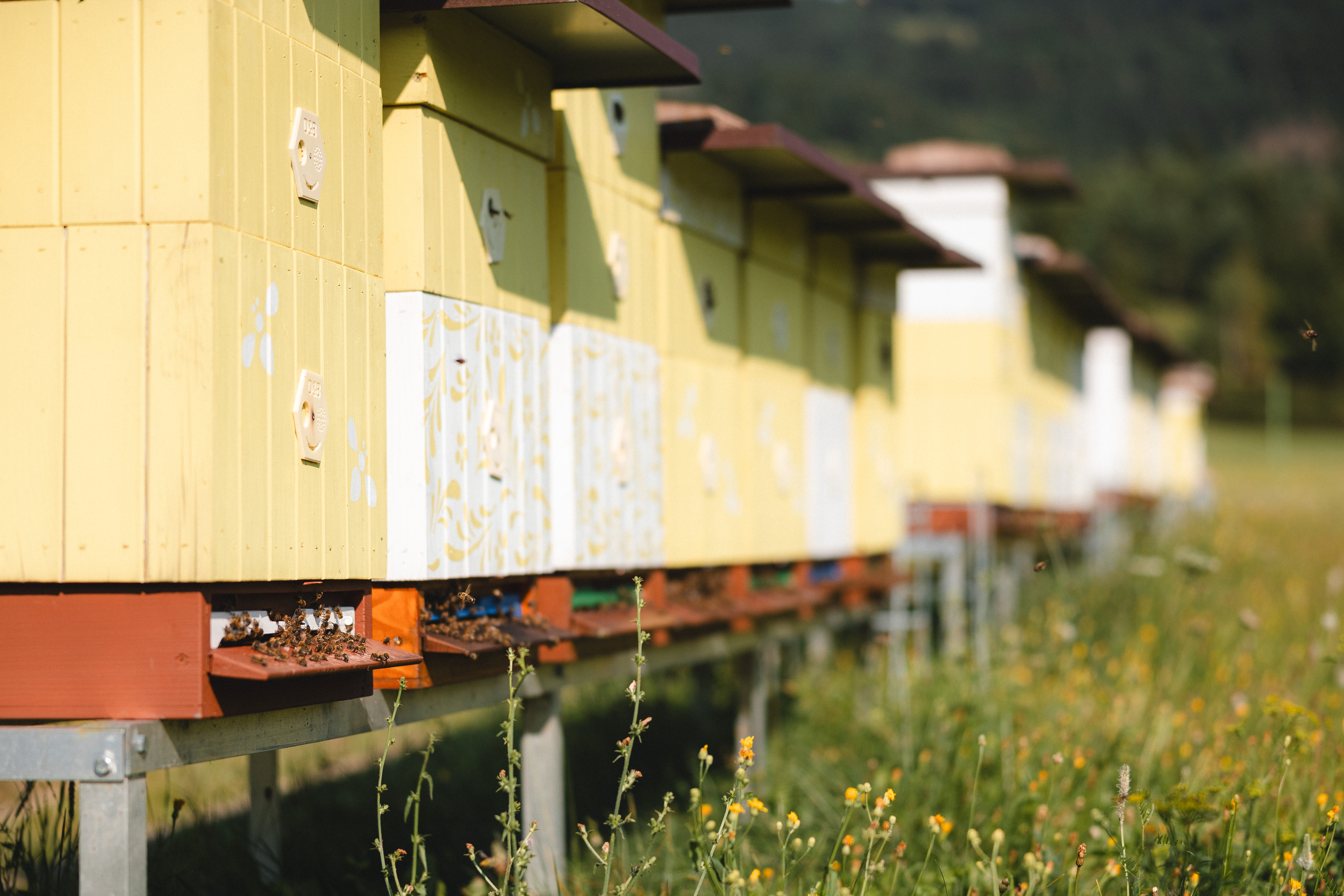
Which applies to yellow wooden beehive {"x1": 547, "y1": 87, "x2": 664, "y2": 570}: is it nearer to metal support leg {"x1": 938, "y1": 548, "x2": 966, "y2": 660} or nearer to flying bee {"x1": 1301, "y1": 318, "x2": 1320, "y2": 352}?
flying bee {"x1": 1301, "y1": 318, "x2": 1320, "y2": 352}

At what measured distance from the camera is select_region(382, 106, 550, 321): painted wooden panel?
20.2 ft

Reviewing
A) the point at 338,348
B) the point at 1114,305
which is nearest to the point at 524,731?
the point at 338,348

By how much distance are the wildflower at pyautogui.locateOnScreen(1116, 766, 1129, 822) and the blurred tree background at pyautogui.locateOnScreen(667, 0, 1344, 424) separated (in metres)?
49.7

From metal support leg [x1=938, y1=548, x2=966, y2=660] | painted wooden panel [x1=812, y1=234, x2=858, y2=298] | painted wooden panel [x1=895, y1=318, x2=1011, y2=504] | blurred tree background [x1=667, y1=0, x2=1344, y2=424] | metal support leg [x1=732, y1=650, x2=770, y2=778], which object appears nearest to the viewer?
metal support leg [x1=732, y1=650, x2=770, y2=778]

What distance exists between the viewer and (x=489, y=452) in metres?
6.70

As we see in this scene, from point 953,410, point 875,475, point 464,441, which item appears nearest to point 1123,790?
point 464,441

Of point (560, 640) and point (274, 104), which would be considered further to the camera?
point (560, 640)

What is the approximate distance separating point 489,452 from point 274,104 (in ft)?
6.27

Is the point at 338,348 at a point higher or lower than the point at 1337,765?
higher

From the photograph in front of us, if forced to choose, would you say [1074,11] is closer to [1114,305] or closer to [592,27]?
[1114,305]

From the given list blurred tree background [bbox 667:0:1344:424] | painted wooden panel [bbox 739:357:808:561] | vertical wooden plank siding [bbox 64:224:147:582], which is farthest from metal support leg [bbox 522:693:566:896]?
blurred tree background [bbox 667:0:1344:424]

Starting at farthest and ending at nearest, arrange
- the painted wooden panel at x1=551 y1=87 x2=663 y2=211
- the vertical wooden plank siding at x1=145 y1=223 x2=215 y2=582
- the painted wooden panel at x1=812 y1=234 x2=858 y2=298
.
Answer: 1. the painted wooden panel at x1=812 y1=234 x2=858 y2=298
2. the painted wooden panel at x1=551 y1=87 x2=663 y2=211
3. the vertical wooden plank siding at x1=145 y1=223 x2=215 y2=582

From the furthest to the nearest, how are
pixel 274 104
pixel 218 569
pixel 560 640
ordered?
pixel 560 640 < pixel 274 104 < pixel 218 569

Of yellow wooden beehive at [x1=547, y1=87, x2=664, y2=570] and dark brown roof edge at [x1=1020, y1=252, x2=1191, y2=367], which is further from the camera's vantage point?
dark brown roof edge at [x1=1020, y1=252, x2=1191, y2=367]
